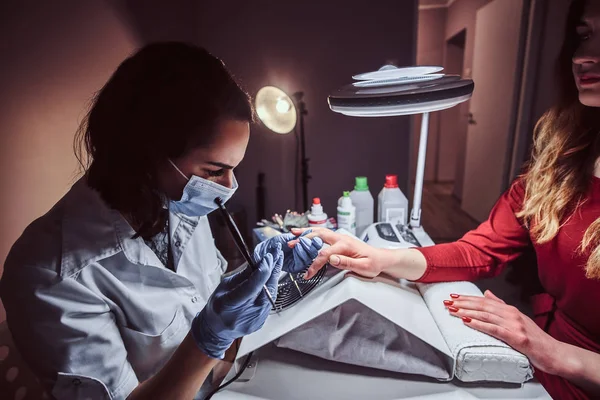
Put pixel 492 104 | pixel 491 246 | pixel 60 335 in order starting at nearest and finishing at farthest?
1. pixel 60 335
2. pixel 491 246
3. pixel 492 104

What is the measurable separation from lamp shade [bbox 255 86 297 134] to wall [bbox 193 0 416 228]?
1.59 feet

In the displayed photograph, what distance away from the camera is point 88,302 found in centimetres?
60

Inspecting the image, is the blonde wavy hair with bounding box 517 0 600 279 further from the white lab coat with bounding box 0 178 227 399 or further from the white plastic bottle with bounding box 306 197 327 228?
the white lab coat with bounding box 0 178 227 399

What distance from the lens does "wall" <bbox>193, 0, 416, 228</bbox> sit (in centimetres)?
183

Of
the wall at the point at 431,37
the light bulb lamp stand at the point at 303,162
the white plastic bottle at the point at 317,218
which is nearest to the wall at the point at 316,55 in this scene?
the light bulb lamp stand at the point at 303,162

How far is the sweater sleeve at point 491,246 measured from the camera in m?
0.92

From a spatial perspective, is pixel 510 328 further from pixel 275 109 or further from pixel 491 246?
pixel 275 109

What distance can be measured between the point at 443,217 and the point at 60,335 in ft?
11.2

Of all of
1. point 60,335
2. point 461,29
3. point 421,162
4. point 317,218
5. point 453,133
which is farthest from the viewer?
point 453,133

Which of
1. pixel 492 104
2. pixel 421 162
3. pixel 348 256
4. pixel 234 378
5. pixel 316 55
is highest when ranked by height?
pixel 316 55

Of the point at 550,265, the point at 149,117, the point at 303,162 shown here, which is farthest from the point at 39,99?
the point at 303,162

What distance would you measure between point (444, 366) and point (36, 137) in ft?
2.99

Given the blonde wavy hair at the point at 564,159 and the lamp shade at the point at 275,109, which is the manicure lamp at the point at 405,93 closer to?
the blonde wavy hair at the point at 564,159

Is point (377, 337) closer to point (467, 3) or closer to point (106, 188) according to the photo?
point (106, 188)
